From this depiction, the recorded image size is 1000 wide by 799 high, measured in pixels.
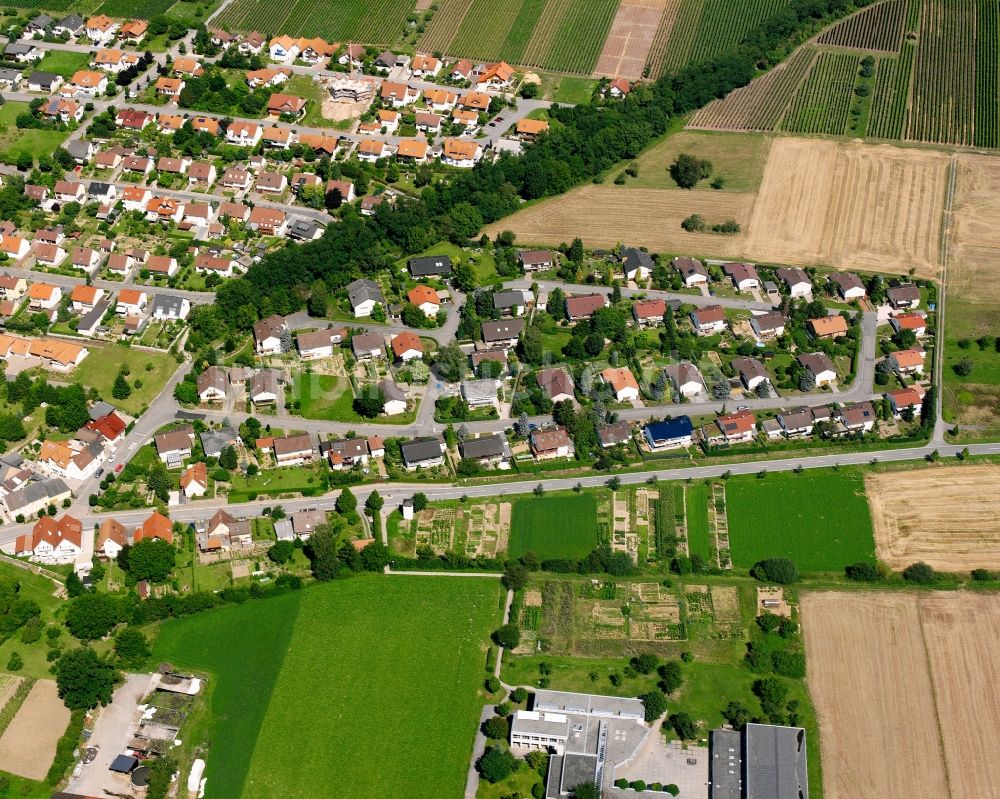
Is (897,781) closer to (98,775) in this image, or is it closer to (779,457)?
(779,457)

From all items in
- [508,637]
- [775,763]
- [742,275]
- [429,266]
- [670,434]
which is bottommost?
[775,763]

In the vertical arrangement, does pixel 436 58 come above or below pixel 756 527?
above

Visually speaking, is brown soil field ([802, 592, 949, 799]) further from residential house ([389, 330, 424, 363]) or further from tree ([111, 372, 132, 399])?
tree ([111, 372, 132, 399])

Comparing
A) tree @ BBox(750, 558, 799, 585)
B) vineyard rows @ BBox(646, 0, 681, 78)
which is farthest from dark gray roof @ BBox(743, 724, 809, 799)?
vineyard rows @ BBox(646, 0, 681, 78)

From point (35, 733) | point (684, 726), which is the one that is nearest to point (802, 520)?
point (684, 726)

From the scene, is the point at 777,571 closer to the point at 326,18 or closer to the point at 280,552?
the point at 280,552

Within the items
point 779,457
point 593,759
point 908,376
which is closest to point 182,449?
point 593,759
